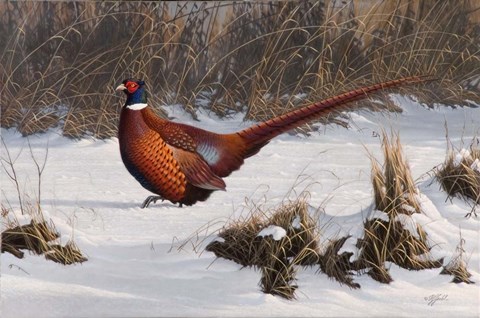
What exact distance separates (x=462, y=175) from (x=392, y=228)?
59 cm

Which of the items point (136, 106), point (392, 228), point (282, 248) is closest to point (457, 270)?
point (392, 228)

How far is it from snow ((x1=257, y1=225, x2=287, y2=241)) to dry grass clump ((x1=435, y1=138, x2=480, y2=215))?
3.02ft

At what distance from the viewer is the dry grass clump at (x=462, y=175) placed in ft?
17.1

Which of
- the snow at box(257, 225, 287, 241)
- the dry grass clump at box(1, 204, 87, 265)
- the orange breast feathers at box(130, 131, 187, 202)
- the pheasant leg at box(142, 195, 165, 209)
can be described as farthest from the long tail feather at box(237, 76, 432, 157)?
the dry grass clump at box(1, 204, 87, 265)

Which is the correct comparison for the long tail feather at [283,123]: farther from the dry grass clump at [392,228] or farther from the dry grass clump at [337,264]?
the dry grass clump at [337,264]

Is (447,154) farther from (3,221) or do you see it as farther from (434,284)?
(3,221)

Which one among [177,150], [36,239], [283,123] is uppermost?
[283,123]

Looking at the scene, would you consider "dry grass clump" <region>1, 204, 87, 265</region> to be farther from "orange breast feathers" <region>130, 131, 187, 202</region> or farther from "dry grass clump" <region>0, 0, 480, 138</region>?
"dry grass clump" <region>0, 0, 480, 138</region>

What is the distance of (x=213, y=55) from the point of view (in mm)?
6281

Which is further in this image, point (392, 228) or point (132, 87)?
point (132, 87)

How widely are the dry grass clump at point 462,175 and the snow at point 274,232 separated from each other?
3.02 feet
